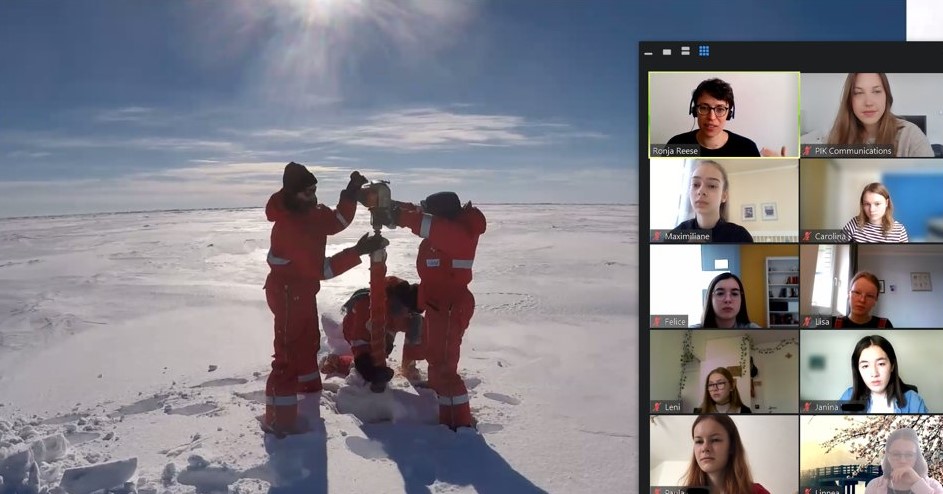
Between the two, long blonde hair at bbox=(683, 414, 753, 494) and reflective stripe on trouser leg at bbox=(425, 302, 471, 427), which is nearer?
long blonde hair at bbox=(683, 414, 753, 494)

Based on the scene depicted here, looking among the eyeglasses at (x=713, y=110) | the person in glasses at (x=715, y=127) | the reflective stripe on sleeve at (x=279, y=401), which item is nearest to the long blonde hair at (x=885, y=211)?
the person in glasses at (x=715, y=127)

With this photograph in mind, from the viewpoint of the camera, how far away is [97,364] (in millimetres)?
2834

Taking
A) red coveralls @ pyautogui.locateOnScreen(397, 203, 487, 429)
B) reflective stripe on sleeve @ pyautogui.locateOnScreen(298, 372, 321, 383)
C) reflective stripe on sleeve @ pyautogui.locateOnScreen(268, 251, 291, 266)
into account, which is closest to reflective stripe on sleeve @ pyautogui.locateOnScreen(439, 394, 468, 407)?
red coveralls @ pyautogui.locateOnScreen(397, 203, 487, 429)

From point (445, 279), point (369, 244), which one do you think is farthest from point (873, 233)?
point (369, 244)

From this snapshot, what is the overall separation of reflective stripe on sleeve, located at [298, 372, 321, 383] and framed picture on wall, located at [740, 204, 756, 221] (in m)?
1.96

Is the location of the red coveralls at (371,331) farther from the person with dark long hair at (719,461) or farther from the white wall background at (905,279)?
the white wall background at (905,279)

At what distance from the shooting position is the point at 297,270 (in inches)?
112

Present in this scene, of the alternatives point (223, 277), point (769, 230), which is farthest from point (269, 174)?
point (769, 230)

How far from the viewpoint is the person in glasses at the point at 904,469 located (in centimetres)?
275

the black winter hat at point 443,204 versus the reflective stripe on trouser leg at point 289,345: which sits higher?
the black winter hat at point 443,204

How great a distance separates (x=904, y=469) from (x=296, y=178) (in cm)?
296

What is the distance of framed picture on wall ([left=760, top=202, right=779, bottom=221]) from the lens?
2641 millimetres

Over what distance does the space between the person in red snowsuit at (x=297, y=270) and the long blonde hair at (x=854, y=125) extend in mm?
2006

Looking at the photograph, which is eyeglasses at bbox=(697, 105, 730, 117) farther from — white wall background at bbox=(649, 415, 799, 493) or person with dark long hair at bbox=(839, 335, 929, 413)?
white wall background at bbox=(649, 415, 799, 493)
